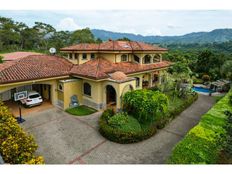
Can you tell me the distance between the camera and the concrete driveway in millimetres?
12289

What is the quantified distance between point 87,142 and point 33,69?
403 inches

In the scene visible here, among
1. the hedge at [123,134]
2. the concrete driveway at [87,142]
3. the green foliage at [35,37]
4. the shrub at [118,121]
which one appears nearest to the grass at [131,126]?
the shrub at [118,121]

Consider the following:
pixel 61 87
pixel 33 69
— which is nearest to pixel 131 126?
pixel 61 87

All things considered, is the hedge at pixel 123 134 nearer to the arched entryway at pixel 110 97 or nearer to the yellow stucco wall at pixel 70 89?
the arched entryway at pixel 110 97

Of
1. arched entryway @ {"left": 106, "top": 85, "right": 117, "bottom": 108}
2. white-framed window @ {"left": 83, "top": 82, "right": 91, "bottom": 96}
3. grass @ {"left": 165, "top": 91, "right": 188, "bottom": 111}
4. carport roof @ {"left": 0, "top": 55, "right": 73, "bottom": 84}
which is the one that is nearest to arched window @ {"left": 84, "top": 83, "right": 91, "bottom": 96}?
white-framed window @ {"left": 83, "top": 82, "right": 91, "bottom": 96}

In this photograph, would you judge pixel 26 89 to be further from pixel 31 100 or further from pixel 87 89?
pixel 87 89

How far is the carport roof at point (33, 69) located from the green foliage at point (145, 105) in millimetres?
8500

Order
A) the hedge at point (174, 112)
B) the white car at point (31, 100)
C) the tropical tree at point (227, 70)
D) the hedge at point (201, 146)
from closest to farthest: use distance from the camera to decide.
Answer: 1. the hedge at point (201, 146)
2. the hedge at point (174, 112)
3. the white car at point (31, 100)
4. the tropical tree at point (227, 70)

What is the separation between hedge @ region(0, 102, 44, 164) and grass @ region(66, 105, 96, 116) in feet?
28.9

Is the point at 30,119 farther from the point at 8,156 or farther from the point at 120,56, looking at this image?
the point at 120,56

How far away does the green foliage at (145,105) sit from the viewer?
50.5 ft

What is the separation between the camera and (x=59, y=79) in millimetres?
20406

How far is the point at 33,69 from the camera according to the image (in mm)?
19047

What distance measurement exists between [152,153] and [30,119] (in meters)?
12.1
